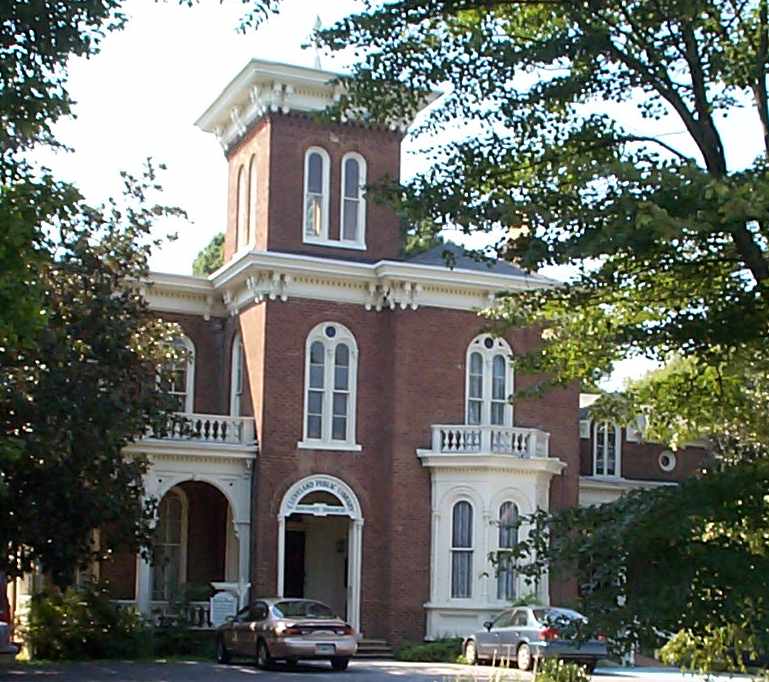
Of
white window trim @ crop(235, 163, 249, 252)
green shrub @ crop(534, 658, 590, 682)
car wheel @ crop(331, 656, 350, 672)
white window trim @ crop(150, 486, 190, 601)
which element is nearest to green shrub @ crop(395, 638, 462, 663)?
car wheel @ crop(331, 656, 350, 672)

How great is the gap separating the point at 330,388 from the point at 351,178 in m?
5.50

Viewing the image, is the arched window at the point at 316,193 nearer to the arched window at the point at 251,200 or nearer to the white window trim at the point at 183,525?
the arched window at the point at 251,200

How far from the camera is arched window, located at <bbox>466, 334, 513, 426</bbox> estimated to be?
3781 centimetres

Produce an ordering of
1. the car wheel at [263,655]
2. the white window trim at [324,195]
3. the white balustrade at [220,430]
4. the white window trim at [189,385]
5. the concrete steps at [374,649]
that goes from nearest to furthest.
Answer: the car wheel at [263,655] → the concrete steps at [374,649] → the white balustrade at [220,430] → the white window trim at [324,195] → the white window trim at [189,385]

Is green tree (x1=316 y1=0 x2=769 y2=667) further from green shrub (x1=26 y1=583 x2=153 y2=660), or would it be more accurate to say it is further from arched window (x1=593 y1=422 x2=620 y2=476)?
arched window (x1=593 y1=422 x2=620 y2=476)

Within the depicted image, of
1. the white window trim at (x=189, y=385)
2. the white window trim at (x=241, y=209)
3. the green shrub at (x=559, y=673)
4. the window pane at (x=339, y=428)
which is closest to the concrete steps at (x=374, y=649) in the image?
the window pane at (x=339, y=428)

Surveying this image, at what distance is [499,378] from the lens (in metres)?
38.3

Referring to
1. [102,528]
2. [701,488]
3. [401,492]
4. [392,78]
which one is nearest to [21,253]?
[392,78]

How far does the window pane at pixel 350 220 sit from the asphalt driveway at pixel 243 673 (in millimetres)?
10988

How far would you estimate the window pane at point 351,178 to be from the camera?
125ft

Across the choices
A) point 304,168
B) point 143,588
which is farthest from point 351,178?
point 143,588

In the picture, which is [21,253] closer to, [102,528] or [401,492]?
[102,528]

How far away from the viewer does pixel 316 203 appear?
37.8 meters

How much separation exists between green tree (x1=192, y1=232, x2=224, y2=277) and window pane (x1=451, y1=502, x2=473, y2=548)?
1518 inches
